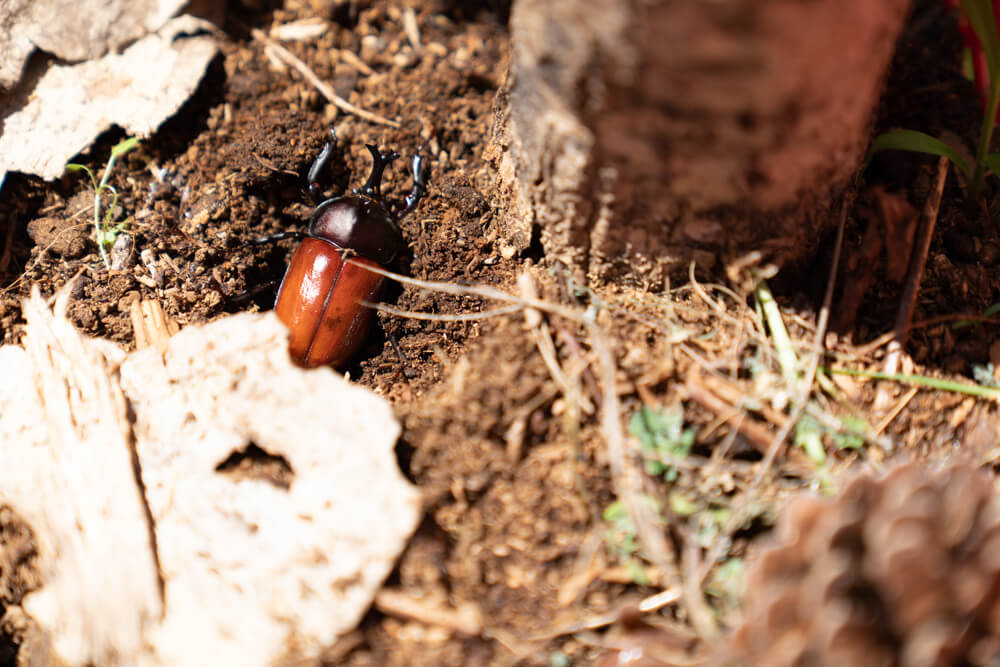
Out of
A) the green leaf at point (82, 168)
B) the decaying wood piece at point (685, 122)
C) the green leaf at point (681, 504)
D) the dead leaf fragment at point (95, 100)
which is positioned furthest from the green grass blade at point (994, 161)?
the green leaf at point (82, 168)

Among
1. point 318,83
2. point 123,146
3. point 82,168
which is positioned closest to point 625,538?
point 318,83

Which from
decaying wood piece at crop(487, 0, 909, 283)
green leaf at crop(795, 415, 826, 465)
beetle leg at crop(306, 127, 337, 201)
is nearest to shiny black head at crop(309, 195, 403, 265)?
beetle leg at crop(306, 127, 337, 201)

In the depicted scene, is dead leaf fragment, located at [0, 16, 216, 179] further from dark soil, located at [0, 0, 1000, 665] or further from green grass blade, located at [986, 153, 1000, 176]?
green grass blade, located at [986, 153, 1000, 176]

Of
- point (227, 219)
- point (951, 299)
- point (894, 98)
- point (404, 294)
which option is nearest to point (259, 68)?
point (227, 219)

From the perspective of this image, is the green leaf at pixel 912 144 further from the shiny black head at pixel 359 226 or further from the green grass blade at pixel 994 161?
the shiny black head at pixel 359 226

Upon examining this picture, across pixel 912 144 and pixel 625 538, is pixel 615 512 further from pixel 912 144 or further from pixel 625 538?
pixel 912 144
